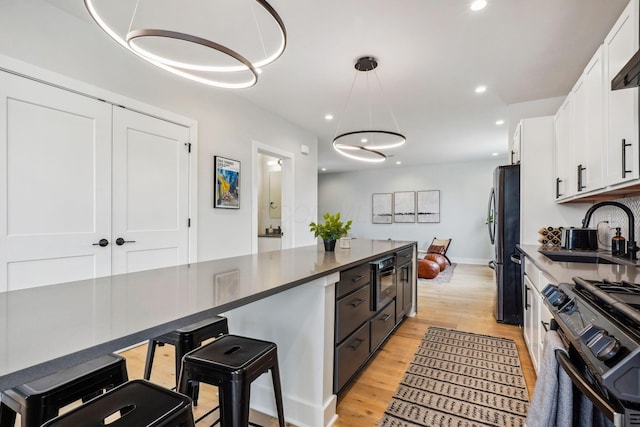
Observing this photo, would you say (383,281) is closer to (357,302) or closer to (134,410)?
(357,302)

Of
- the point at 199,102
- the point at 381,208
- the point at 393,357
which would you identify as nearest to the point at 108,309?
the point at 393,357

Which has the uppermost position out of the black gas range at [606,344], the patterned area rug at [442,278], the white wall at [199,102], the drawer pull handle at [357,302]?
the white wall at [199,102]

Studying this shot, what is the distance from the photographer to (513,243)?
338 cm

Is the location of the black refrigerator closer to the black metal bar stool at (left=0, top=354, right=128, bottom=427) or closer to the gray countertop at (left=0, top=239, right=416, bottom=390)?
the gray countertop at (left=0, top=239, right=416, bottom=390)

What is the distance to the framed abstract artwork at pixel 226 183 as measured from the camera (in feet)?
12.0

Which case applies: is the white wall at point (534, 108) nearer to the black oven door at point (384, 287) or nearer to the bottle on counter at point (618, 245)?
the bottle on counter at point (618, 245)

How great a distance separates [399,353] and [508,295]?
153cm

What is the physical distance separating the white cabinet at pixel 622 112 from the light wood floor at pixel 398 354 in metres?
1.48

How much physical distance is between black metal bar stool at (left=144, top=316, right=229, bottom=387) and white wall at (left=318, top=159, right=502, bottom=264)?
750 cm

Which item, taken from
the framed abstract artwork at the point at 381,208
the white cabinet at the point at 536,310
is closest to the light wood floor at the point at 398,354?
the white cabinet at the point at 536,310

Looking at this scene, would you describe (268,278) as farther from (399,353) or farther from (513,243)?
(513,243)

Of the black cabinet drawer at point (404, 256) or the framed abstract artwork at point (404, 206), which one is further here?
the framed abstract artwork at point (404, 206)

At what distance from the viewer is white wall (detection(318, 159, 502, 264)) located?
7.96 meters

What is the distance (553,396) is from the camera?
1004 millimetres
